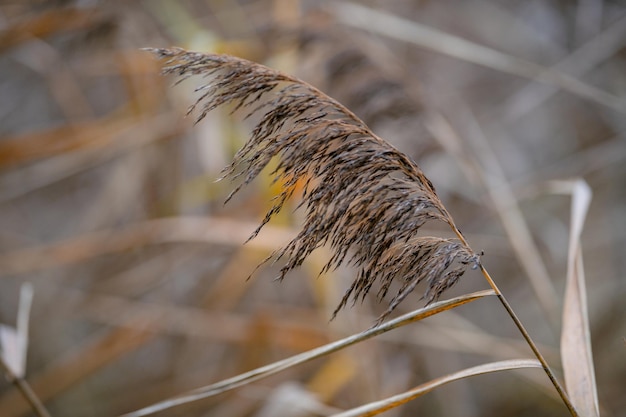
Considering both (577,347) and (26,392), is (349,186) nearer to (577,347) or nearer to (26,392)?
(577,347)

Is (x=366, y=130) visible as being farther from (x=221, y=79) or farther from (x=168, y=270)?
(x=168, y=270)

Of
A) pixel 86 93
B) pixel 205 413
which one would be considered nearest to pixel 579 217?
pixel 205 413

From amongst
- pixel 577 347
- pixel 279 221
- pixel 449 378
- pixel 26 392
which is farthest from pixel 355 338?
pixel 279 221

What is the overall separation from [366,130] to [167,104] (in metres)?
1.47

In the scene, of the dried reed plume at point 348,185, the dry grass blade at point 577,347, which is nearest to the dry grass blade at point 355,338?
the dried reed plume at point 348,185

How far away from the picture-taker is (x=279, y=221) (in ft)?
4.98

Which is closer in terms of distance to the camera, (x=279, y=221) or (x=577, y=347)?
(x=577, y=347)

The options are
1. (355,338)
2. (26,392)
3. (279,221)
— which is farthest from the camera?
(279,221)

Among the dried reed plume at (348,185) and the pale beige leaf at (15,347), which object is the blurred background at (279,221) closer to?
the pale beige leaf at (15,347)

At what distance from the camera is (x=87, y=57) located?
166 cm

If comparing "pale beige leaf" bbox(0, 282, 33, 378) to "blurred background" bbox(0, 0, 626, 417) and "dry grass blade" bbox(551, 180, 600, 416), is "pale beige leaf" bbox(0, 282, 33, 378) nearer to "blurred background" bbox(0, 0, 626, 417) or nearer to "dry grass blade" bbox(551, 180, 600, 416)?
"blurred background" bbox(0, 0, 626, 417)

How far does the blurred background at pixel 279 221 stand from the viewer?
137cm

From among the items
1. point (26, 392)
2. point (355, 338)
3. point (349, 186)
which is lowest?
point (26, 392)

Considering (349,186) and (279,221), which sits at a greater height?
(349,186)
